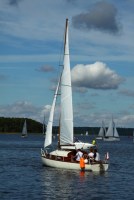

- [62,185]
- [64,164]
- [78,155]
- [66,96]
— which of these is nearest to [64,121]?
[66,96]

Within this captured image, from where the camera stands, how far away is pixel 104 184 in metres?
47.5

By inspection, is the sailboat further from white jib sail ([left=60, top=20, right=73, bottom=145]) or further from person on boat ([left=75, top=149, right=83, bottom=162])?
person on boat ([left=75, top=149, right=83, bottom=162])

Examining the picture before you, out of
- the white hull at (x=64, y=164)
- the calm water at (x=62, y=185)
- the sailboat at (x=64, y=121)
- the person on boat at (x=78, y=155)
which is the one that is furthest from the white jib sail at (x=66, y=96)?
the calm water at (x=62, y=185)

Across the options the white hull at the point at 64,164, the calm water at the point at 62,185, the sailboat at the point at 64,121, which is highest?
the sailboat at the point at 64,121

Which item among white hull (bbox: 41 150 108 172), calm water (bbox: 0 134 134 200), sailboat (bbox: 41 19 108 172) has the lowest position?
calm water (bbox: 0 134 134 200)

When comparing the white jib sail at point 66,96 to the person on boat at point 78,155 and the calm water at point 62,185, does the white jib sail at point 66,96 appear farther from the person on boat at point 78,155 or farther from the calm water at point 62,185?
the calm water at point 62,185

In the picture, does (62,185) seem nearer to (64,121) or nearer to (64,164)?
(64,164)

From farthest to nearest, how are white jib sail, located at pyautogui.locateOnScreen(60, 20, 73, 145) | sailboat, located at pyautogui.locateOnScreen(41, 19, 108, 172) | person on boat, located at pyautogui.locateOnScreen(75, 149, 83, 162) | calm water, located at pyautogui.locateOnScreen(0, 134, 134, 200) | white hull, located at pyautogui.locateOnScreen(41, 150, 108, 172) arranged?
white jib sail, located at pyautogui.locateOnScreen(60, 20, 73, 145) → sailboat, located at pyautogui.locateOnScreen(41, 19, 108, 172) → person on boat, located at pyautogui.locateOnScreen(75, 149, 83, 162) → white hull, located at pyautogui.locateOnScreen(41, 150, 108, 172) → calm water, located at pyautogui.locateOnScreen(0, 134, 134, 200)

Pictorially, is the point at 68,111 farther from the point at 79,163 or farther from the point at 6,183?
the point at 6,183

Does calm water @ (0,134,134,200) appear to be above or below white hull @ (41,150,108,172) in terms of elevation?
below

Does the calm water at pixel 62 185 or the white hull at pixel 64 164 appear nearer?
the calm water at pixel 62 185

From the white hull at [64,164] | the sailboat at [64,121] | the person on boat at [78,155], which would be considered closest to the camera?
the white hull at [64,164]

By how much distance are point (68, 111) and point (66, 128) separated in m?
2.13

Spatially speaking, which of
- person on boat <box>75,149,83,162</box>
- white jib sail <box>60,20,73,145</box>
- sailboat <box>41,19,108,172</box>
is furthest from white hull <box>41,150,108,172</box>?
white jib sail <box>60,20,73,145</box>
